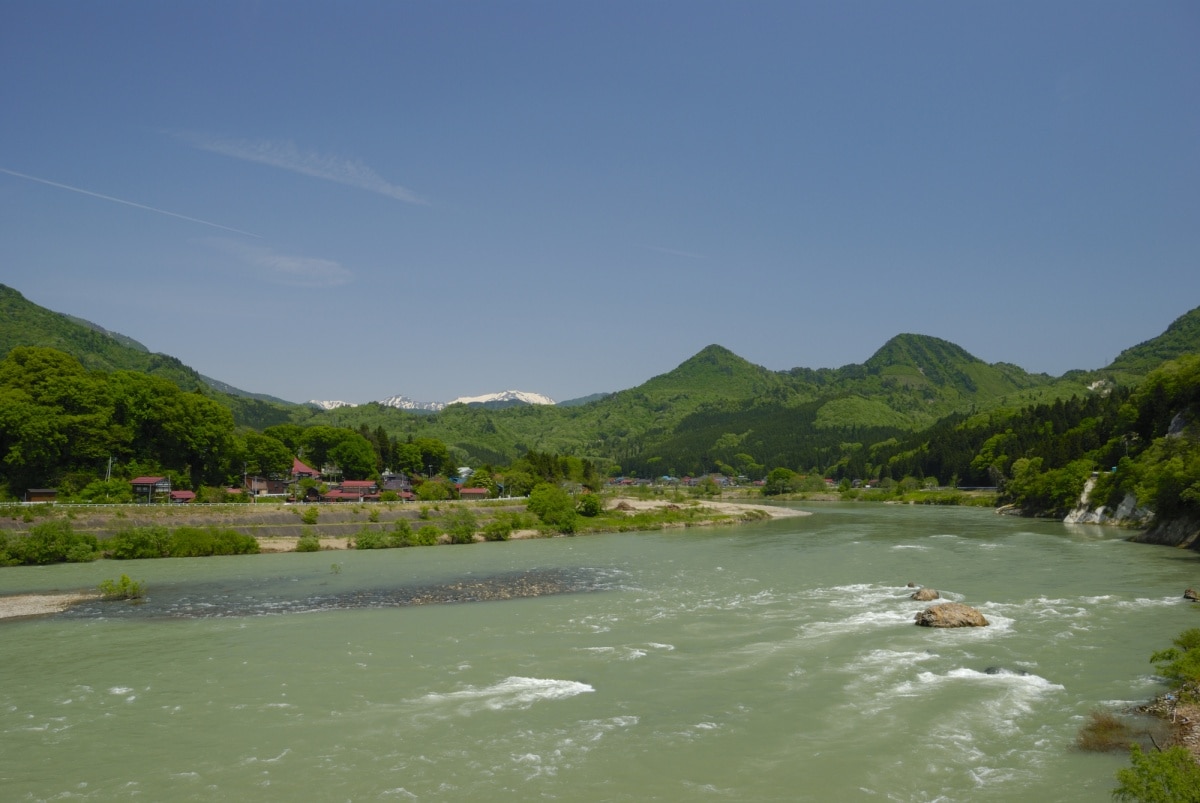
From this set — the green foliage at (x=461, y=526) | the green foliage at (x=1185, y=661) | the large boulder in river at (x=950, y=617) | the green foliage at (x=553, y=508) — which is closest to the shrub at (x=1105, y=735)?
the green foliage at (x=1185, y=661)

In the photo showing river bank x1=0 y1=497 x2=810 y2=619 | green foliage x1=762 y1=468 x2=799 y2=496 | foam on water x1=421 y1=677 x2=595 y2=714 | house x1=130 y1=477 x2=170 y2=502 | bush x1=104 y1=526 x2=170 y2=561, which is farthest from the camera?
green foliage x1=762 y1=468 x2=799 y2=496

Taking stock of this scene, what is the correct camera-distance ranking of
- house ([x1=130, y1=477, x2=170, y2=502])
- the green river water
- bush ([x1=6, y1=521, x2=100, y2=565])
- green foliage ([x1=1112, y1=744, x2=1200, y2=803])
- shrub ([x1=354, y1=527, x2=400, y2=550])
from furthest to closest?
house ([x1=130, y1=477, x2=170, y2=502]) < shrub ([x1=354, y1=527, x2=400, y2=550]) < bush ([x1=6, y1=521, x2=100, y2=565]) < the green river water < green foliage ([x1=1112, y1=744, x2=1200, y2=803])

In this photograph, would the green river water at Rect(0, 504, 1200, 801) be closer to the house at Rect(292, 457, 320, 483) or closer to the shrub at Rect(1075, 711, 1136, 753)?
the shrub at Rect(1075, 711, 1136, 753)

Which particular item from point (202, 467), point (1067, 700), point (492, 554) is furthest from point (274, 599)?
point (202, 467)

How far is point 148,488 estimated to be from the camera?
5900 cm

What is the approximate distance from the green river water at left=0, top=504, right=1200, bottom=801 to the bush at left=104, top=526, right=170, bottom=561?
983 centimetres

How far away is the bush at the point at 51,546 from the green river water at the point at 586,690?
7616mm

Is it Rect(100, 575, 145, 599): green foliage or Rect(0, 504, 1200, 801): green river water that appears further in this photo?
Rect(100, 575, 145, 599): green foliage

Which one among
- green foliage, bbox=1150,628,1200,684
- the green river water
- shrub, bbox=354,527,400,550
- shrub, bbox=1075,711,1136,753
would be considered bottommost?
shrub, bbox=354,527,400,550

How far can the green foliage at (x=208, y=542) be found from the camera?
4675 centimetres

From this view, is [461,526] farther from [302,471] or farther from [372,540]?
[302,471]

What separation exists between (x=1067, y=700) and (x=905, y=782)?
19.5 feet

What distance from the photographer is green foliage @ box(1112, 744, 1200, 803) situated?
870 centimetres

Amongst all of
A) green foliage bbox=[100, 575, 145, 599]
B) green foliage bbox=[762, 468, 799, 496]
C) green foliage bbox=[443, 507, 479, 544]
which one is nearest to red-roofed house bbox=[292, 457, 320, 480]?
green foliage bbox=[443, 507, 479, 544]
